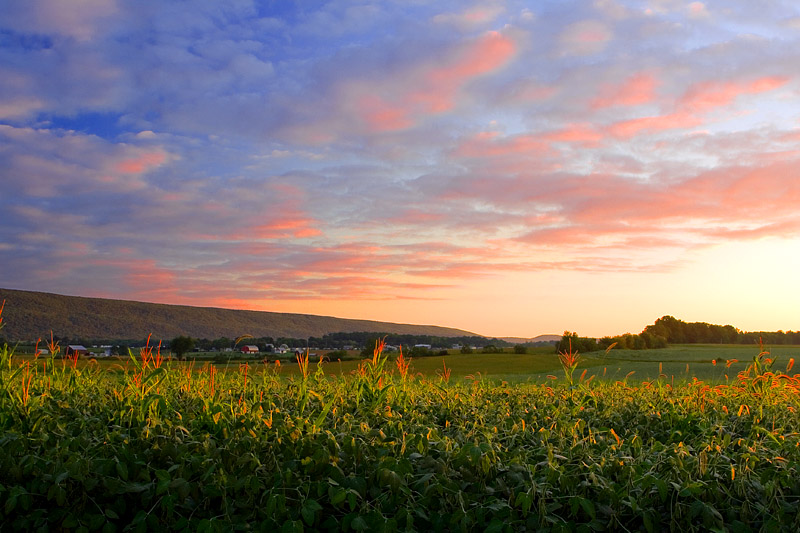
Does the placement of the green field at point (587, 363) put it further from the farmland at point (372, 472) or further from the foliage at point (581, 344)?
the farmland at point (372, 472)

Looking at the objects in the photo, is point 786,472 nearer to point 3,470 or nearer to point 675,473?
point 675,473

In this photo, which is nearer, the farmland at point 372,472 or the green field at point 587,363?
the farmland at point 372,472

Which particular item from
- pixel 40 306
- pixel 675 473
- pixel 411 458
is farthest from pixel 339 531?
pixel 40 306

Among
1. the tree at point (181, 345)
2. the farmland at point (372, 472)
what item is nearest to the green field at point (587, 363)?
the tree at point (181, 345)

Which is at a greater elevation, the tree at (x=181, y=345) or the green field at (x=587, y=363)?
the tree at (x=181, y=345)

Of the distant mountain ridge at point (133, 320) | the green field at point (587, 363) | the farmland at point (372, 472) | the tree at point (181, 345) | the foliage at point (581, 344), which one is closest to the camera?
the farmland at point (372, 472)

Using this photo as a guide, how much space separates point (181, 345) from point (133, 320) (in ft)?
113

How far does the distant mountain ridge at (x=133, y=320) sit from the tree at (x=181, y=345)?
81.1ft

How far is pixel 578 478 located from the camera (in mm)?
3613

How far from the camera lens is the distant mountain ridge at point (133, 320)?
36.4 m

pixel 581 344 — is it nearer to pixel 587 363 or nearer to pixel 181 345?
pixel 587 363

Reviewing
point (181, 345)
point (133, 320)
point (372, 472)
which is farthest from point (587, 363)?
point (133, 320)

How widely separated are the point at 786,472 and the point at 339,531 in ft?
8.62

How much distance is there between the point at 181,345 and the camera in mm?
9586
